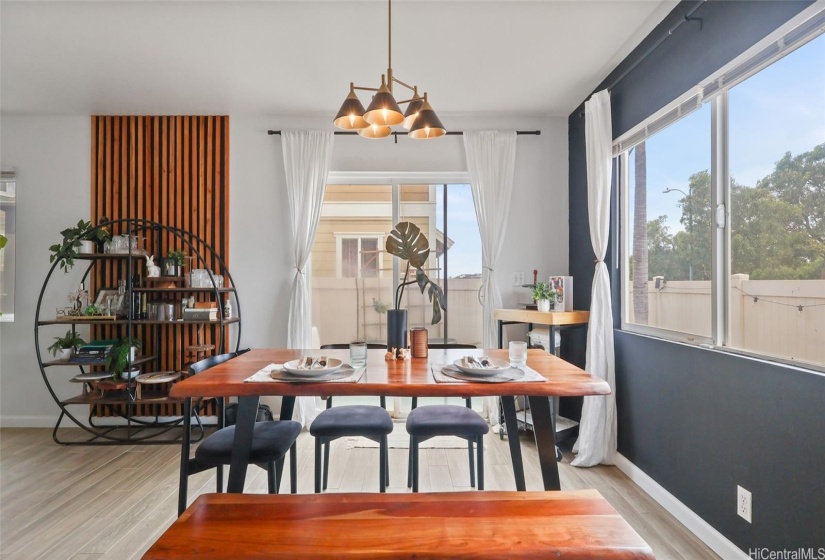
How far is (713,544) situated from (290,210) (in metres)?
3.54

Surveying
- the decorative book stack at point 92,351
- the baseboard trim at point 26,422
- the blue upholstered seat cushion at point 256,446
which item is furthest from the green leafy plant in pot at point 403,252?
the baseboard trim at point 26,422

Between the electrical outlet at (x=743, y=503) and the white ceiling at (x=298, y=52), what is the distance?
96.4 inches

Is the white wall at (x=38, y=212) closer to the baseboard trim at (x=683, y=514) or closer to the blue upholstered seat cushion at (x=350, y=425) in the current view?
the blue upholstered seat cushion at (x=350, y=425)

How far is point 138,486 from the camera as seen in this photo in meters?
2.56

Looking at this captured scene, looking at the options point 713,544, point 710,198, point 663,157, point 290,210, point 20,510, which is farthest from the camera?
point 290,210

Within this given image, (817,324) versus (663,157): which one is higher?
(663,157)

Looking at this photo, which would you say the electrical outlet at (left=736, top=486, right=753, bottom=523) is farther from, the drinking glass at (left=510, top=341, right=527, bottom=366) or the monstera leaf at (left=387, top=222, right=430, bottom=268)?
the monstera leaf at (left=387, top=222, right=430, bottom=268)

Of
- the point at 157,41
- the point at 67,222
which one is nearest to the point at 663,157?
the point at 157,41

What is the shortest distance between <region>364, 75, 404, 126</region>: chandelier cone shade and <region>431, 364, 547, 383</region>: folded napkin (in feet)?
3.65

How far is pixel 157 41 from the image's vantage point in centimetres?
257

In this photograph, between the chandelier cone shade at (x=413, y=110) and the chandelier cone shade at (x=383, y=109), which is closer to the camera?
the chandelier cone shade at (x=383, y=109)

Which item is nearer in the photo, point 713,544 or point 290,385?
point 290,385

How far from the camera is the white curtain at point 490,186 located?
3.64 metres

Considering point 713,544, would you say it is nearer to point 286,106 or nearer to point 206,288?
point 206,288
